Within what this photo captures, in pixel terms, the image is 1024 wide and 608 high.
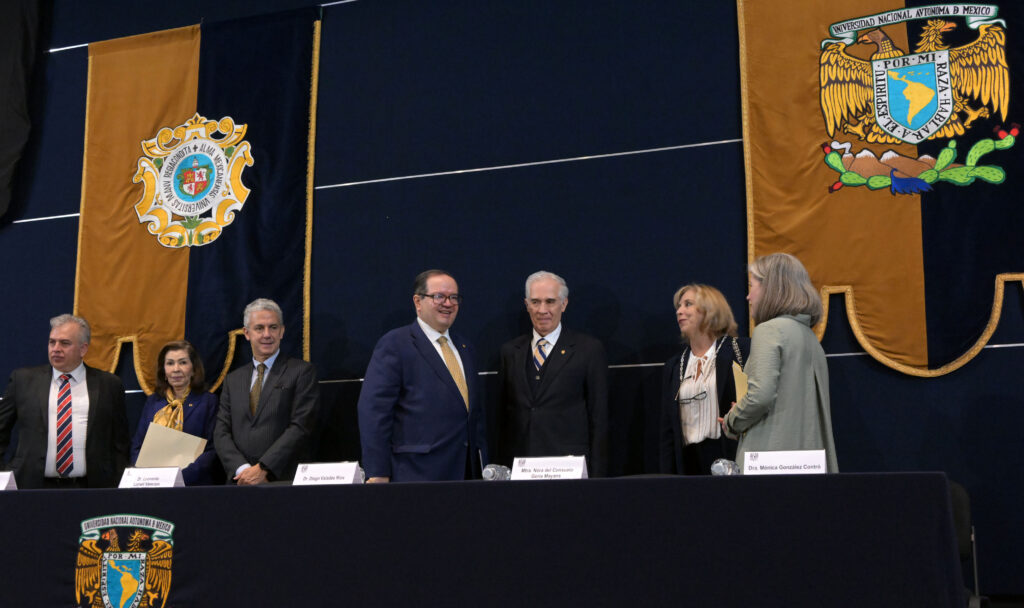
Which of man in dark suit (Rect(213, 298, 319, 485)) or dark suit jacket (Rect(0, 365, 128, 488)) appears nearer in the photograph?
man in dark suit (Rect(213, 298, 319, 485))

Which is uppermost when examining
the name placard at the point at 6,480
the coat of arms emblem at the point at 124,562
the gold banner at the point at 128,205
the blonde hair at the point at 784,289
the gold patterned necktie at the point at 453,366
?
the gold banner at the point at 128,205

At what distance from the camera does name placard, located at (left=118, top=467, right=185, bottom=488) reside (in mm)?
2666

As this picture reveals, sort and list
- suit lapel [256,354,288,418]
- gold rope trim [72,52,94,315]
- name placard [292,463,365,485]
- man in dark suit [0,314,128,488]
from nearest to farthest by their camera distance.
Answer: name placard [292,463,365,485]
suit lapel [256,354,288,418]
man in dark suit [0,314,128,488]
gold rope trim [72,52,94,315]

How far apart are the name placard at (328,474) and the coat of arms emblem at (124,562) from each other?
0.35 meters

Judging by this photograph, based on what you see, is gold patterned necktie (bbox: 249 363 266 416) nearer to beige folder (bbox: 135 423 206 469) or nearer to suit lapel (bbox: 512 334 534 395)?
beige folder (bbox: 135 423 206 469)

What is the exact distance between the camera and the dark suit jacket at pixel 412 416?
3.81 metres

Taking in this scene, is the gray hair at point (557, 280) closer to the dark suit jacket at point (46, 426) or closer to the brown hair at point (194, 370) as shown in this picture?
the brown hair at point (194, 370)

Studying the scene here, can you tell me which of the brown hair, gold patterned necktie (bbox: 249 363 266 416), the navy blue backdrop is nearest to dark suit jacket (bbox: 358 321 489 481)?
gold patterned necktie (bbox: 249 363 266 416)

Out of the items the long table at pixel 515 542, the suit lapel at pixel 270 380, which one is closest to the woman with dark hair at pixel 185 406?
the suit lapel at pixel 270 380

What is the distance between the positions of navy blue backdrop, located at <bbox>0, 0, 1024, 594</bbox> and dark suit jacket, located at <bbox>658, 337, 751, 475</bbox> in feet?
1.71

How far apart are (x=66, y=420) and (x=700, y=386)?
9.72 feet

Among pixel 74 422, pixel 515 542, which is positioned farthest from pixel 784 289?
pixel 74 422

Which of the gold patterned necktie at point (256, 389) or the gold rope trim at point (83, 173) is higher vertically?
the gold rope trim at point (83, 173)

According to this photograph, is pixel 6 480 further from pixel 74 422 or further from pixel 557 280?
pixel 557 280
